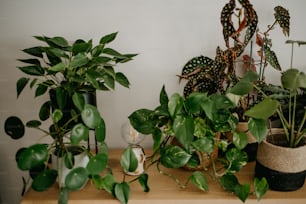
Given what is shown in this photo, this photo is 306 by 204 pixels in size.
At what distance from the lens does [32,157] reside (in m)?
0.93

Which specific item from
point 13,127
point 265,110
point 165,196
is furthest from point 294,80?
point 13,127

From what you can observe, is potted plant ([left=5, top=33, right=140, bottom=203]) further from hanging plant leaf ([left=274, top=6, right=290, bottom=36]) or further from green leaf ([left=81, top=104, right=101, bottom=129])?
hanging plant leaf ([left=274, top=6, right=290, bottom=36])

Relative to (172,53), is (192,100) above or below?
below

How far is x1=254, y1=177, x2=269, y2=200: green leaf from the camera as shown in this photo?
3.28 ft

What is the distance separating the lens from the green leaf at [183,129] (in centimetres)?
92

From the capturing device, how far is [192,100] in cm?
100

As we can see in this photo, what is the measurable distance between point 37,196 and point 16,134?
24 cm

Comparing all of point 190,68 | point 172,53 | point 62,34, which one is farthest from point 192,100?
point 62,34

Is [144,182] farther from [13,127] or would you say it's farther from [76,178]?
[13,127]

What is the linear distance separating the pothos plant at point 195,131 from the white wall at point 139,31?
0.37 m

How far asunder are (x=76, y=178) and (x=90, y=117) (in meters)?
0.20

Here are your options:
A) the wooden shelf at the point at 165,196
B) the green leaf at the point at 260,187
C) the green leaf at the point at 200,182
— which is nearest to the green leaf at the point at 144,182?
the wooden shelf at the point at 165,196

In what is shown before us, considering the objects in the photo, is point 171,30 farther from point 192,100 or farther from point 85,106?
point 85,106

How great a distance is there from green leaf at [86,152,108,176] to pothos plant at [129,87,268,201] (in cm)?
17
